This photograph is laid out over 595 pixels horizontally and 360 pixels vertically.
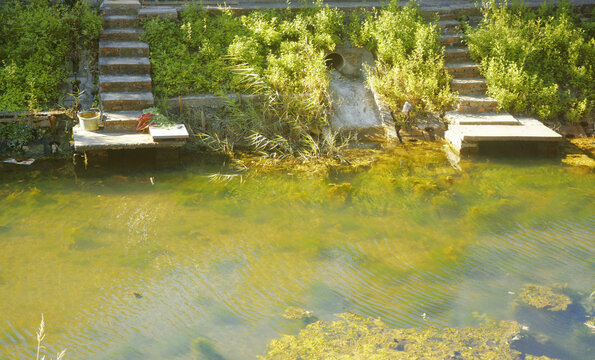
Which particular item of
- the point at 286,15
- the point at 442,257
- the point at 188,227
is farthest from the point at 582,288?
the point at 286,15

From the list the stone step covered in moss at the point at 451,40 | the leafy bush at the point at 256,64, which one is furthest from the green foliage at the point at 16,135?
the stone step covered in moss at the point at 451,40

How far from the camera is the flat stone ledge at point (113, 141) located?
7.51m

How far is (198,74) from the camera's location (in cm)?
909

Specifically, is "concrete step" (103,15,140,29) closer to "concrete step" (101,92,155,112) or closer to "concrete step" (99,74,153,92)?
"concrete step" (99,74,153,92)

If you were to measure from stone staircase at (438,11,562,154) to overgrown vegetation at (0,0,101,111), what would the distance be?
5698 millimetres

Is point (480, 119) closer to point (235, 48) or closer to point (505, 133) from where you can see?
point (505, 133)

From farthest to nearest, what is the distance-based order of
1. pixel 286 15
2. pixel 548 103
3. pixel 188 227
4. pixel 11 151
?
pixel 286 15 < pixel 548 103 < pixel 11 151 < pixel 188 227

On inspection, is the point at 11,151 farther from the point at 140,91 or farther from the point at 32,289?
the point at 32,289

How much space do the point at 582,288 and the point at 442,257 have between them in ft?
4.12

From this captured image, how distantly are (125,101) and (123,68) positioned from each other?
2.56 feet

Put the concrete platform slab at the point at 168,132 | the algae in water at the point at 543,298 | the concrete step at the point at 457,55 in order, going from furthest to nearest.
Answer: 1. the concrete step at the point at 457,55
2. the concrete platform slab at the point at 168,132
3. the algae in water at the point at 543,298

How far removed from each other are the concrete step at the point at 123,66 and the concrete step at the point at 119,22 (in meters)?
0.78

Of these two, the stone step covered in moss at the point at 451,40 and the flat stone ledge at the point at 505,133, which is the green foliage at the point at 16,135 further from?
the stone step covered in moss at the point at 451,40

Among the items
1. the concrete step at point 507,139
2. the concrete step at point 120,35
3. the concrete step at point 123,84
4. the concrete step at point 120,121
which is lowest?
the concrete step at point 507,139
